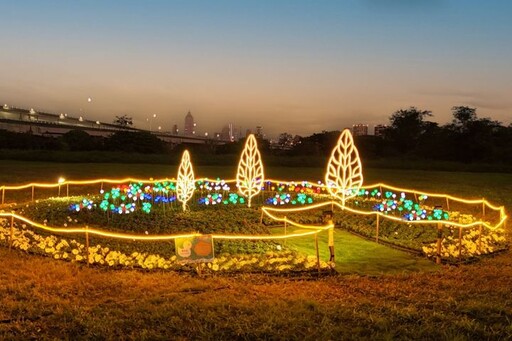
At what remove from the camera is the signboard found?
→ 7.91 m

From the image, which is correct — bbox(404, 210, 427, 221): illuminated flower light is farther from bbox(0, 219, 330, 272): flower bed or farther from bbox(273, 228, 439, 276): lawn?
bbox(0, 219, 330, 272): flower bed

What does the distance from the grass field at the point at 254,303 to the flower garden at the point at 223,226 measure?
1.50 feet

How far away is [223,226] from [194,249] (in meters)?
4.45

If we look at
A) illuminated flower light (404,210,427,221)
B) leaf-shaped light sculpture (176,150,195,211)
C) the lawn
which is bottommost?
the lawn

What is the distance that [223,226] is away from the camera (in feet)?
40.8

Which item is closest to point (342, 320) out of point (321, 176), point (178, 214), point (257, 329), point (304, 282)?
point (257, 329)

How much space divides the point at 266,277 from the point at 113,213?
6.37 m

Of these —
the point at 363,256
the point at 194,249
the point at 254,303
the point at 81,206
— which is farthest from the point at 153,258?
the point at 81,206

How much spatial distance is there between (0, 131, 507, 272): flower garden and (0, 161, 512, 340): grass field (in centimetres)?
46

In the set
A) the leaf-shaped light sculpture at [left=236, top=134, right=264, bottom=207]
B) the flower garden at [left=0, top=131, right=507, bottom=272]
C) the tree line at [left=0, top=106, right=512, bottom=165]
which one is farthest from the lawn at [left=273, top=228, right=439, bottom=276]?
the tree line at [left=0, top=106, right=512, bottom=165]

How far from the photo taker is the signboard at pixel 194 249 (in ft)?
25.9

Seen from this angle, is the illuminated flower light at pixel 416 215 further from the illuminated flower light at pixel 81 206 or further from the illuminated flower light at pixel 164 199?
the illuminated flower light at pixel 81 206

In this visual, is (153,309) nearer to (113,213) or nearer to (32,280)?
(32,280)

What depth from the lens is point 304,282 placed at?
7.91 m
